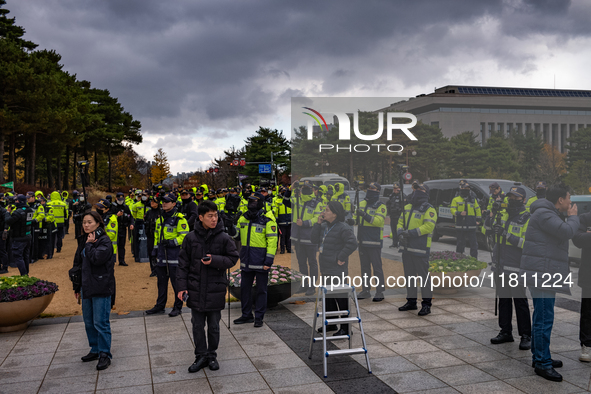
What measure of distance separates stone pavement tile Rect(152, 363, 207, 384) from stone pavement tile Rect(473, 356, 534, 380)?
10.6ft

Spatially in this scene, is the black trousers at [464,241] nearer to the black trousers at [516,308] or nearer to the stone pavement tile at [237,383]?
the black trousers at [516,308]

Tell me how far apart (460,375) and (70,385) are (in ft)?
13.9

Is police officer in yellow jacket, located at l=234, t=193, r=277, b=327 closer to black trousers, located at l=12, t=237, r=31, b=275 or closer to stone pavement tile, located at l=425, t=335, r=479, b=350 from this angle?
stone pavement tile, located at l=425, t=335, r=479, b=350

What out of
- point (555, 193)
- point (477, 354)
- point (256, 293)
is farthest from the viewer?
point (256, 293)

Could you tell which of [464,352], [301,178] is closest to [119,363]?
[301,178]

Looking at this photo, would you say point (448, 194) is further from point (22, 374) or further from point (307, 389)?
point (22, 374)

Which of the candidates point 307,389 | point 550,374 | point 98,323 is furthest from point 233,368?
point 550,374

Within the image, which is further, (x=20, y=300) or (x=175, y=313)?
(x=175, y=313)

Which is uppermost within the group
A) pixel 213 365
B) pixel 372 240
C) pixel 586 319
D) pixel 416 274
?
pixel 372 240

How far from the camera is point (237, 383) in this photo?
5.21 meters

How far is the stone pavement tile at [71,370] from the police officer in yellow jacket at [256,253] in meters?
2.45

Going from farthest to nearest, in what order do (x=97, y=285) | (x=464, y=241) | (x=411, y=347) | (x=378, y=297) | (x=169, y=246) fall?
(x=378, y=297) < (x=464, y=241) < (x=169, y=246) < (x=411, y=347) < (x=97, y=285)

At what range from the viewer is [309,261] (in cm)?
919

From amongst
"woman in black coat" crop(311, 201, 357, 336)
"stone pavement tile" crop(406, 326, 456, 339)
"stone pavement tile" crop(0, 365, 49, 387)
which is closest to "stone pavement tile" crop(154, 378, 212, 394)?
"stone pavement tile" crop(0, 365, 49, 387)
